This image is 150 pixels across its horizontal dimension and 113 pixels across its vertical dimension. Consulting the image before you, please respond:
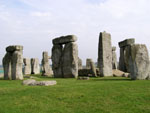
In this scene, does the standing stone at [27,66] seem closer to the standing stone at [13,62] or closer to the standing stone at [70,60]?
the standing stone at [70,60]

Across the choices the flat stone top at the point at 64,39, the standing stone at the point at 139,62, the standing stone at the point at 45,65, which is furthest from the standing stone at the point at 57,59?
the standing stone at the point at 139,62

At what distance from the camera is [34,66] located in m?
35.5

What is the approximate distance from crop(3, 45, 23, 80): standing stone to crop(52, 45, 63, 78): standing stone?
4750 millimetres

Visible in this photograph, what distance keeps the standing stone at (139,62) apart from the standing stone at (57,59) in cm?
919

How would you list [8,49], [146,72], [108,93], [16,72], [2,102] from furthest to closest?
[8,49]
[16,72]
[146,72]
[108,93]
[2,102]

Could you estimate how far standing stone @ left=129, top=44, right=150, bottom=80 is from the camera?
12578mm

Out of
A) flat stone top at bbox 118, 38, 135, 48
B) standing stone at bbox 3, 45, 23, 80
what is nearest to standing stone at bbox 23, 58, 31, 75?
standing stone at bbox 3, 45, 23, 80

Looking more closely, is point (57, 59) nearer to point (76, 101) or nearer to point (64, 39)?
point (64, 39)

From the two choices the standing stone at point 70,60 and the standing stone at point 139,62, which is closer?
the standing stone at point 139,62

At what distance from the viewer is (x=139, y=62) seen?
500 inches

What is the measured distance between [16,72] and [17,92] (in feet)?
26.0

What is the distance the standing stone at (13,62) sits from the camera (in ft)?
53.1

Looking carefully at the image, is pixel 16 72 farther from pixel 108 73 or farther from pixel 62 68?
pixel 108 73

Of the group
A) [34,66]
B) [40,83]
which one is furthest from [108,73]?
[34,66]
